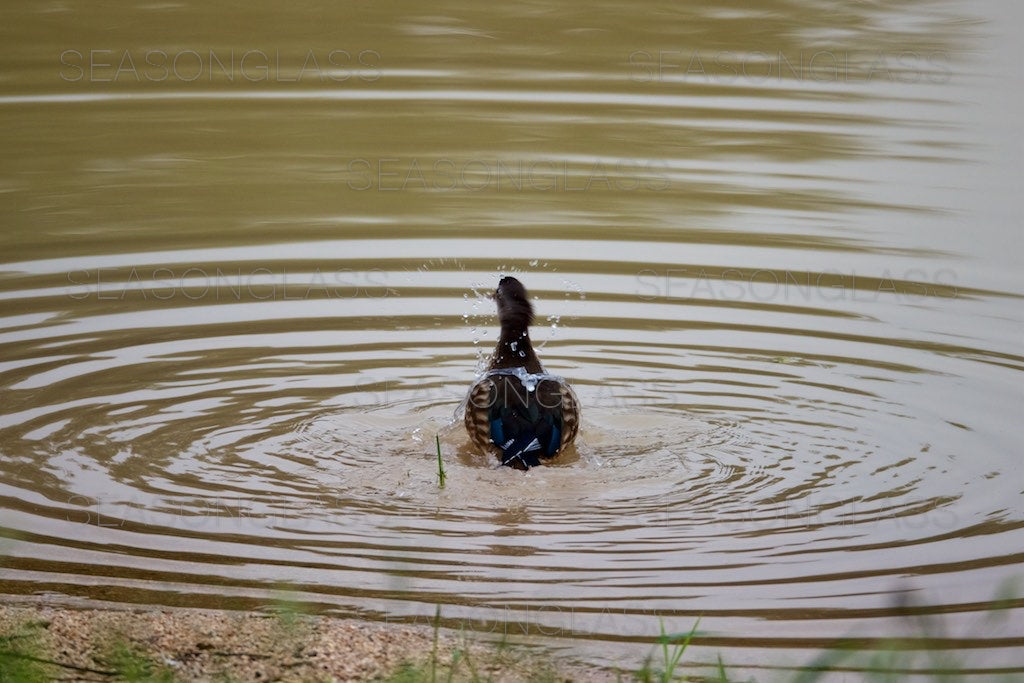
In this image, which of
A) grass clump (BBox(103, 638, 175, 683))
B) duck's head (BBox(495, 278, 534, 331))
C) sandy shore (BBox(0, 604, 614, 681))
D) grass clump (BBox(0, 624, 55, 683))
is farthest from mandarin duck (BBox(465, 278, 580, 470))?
grass clump (BBox(0, 624, 55, 683))

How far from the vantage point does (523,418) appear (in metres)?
8.34

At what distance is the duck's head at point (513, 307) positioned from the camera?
902cm

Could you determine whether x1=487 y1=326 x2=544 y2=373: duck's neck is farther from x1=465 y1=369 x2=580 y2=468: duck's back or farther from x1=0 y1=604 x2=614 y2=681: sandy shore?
x1=0 y1=604 x2=614 y2=681: sandy shore

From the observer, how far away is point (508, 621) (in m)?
6.44

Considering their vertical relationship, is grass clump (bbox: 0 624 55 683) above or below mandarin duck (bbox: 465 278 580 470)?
below

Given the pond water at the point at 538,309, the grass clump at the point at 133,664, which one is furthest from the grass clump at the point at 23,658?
the pond water at the point at 538,309

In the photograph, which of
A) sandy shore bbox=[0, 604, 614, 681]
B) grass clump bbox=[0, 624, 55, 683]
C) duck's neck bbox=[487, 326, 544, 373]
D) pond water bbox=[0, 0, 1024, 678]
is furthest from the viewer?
duck's neck bbox=[487, 326, 544, 373]

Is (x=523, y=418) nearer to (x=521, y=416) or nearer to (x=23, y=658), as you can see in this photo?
(x=521, y=416)

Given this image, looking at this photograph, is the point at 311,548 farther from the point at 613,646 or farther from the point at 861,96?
the point at 861,96

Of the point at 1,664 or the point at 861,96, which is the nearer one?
the point at 1,664

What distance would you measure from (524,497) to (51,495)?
2.38 meters

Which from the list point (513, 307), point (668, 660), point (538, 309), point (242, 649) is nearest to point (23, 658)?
point (242, 649)

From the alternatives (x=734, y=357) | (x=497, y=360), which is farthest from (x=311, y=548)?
(x=734, y=357)

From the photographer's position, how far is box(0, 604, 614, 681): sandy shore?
555 centimetres
